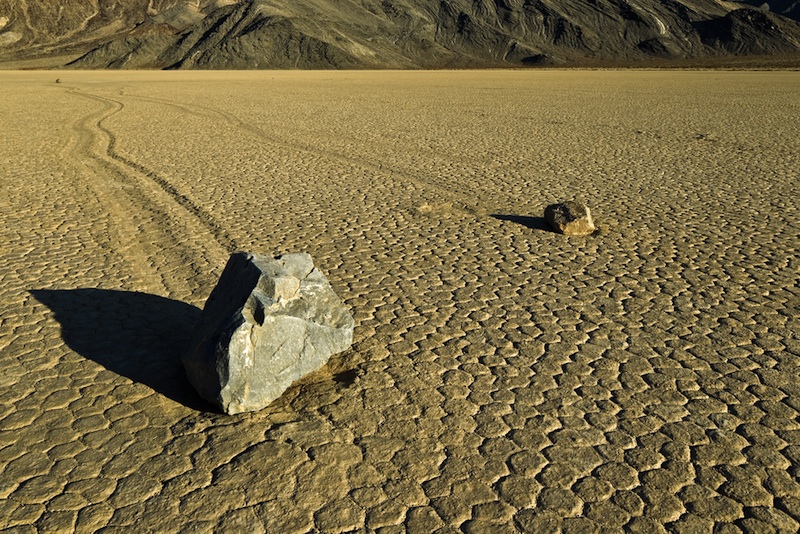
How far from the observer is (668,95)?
88.7 ft

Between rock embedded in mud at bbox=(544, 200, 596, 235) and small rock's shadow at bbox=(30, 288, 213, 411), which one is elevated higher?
rock embedded in mud at bbox=(544, 200, 596, 235)

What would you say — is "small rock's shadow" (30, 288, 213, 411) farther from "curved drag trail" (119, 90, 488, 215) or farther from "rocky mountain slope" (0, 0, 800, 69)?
"rocky mountain slope" (0, 0, 800, 69)

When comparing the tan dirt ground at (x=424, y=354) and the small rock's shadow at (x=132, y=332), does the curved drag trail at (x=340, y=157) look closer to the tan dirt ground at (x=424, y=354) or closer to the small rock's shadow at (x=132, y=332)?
the tan dirt ground at (x=424, y=354)

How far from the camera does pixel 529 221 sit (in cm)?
776

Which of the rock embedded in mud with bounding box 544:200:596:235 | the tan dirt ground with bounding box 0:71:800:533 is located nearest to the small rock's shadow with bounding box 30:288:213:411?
the tan dirt ground with bounding box 0:71:800:533

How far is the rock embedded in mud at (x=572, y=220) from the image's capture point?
23.5ft

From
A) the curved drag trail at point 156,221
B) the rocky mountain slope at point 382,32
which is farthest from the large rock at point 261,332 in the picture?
the rocky mountain slope at point 382,32

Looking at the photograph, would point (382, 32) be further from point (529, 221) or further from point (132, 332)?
point (132, 332)

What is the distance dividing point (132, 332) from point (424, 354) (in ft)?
6.55

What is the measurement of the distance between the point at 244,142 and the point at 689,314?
34.2 feet

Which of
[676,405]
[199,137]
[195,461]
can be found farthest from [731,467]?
[199,137]

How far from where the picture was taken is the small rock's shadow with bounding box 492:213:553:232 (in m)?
7.50

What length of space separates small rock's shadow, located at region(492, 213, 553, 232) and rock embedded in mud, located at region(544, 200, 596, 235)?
19cm

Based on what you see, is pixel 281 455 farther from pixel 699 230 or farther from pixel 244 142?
pixel 244 142
